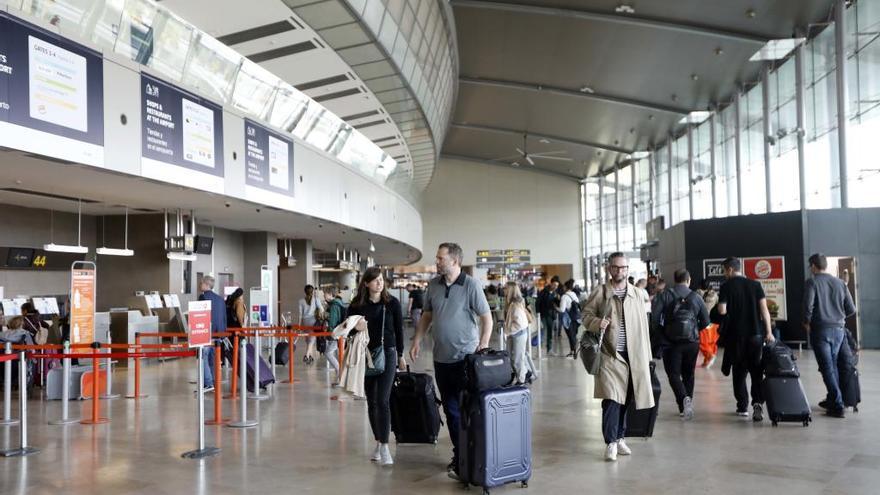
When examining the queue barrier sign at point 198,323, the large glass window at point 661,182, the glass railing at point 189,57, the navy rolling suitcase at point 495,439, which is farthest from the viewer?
the large glass window at point 661,182

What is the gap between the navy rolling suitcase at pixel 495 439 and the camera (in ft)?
16.6

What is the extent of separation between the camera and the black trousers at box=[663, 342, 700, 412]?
7828 mm

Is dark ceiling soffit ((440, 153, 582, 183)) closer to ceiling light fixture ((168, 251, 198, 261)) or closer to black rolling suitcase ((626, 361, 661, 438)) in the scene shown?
ceiling light fixture ((168, 251, 198, 261))

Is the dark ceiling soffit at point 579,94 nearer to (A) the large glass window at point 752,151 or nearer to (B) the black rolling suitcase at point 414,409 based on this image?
(A) the large glass window at point 752,151

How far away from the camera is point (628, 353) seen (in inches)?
236

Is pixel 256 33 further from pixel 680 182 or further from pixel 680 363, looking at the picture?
pixel 680 182

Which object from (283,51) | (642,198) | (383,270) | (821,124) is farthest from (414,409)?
(642,198)

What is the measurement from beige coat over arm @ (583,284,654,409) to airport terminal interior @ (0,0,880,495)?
0.03 m

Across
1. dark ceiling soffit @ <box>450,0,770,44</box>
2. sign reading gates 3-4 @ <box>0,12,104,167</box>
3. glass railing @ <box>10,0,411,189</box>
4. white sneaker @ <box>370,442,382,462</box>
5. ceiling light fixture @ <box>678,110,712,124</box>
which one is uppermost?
dark ceiling soffit @ <box>450,0,770,44</box>

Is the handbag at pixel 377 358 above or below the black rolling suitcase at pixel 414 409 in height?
above

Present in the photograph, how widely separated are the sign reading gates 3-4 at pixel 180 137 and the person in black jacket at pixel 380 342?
5208mm

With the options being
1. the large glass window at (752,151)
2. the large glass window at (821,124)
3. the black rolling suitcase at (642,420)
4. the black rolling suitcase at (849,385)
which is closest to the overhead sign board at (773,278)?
the large glass window at (821,124)

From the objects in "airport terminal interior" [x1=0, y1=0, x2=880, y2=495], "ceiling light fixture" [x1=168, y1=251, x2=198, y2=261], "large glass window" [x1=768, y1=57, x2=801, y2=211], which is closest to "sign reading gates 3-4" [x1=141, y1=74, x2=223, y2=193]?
"airport terminal interior" [x1=0, y1=0, x2=880, y2=495]

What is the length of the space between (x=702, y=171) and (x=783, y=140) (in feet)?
24.0
